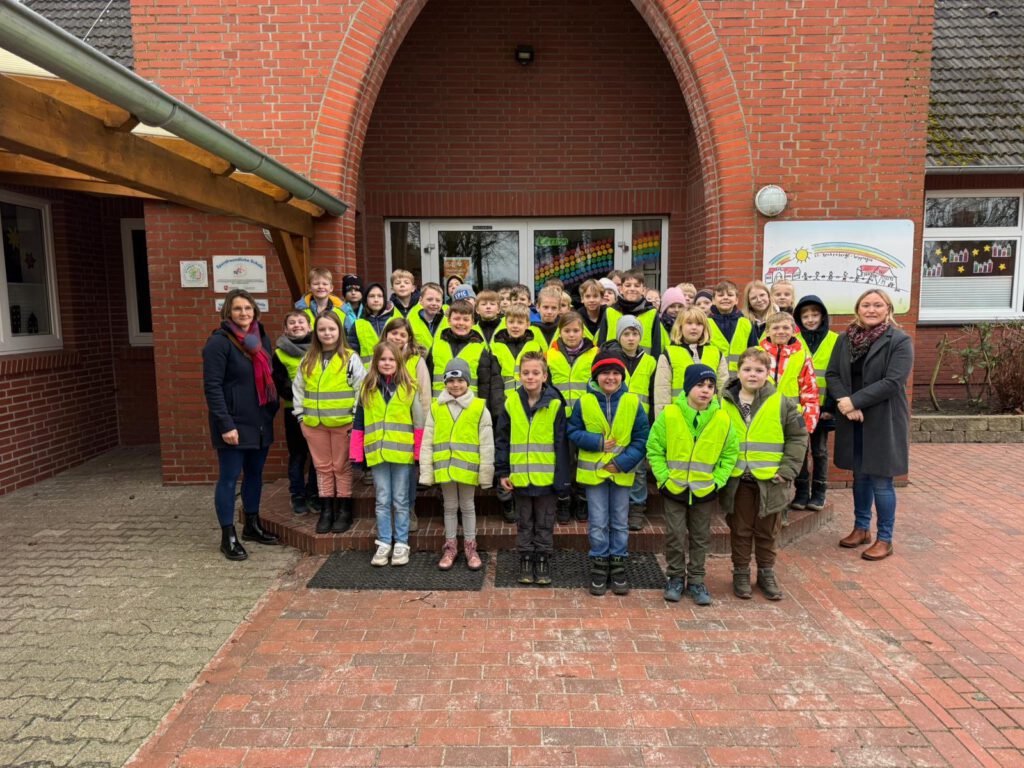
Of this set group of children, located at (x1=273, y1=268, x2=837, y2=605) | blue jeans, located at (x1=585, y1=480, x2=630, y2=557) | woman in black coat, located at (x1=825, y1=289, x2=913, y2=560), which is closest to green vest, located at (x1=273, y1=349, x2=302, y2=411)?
group of children, located at (x1=273, y1=268, x2=837, y2=605)

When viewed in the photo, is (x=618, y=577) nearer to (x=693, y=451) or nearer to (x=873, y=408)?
(x=693, y=451)

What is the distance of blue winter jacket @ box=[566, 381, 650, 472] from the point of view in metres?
4.17

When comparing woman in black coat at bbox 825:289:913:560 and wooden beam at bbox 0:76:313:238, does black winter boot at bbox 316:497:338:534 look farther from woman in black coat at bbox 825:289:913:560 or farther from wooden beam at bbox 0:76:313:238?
woman in black coat at bbox 825:289:913:560

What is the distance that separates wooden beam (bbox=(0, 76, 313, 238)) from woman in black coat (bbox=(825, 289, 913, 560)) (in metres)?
4.67

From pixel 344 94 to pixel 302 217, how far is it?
133cm

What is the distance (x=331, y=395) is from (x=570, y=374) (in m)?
1.80

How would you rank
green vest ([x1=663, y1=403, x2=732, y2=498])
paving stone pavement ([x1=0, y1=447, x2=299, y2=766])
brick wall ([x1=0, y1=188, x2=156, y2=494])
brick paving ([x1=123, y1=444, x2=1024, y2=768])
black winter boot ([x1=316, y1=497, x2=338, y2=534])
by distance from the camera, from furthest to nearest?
brick wall ([x1=0, y1=188, x2=156, y2=494]) → black winter boot ([x1=316, y1=497, x2=338, y2=534]) → green vest ([x1=663, y1=403, x2=732, y2=498]) → paving stone pavement ([x1=0, y1=447, x2=299, y2=766]) → brick paving ([x1=123, y1=444, x2=1024, y2=768])

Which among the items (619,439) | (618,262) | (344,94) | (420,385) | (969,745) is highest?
(344,94)

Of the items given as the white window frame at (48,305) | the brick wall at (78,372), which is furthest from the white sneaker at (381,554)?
the white window frame at (48,305)

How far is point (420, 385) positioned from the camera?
4.81 m

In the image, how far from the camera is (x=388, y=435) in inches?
180

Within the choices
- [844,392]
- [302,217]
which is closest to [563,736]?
[844,392]

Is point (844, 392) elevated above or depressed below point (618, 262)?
below

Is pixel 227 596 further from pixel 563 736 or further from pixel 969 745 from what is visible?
pixel 969 745
